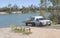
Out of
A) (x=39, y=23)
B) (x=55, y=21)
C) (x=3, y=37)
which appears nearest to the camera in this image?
(x=3, y=37)

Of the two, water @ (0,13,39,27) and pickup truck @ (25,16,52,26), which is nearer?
pickup truck @ (25,16,52,26)

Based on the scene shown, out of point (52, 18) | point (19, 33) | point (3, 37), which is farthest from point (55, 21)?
point (3, 37)

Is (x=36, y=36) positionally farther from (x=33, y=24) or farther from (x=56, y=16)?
(x=56, y=16)

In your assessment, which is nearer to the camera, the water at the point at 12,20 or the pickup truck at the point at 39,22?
the pickup truck at the point at 39,22

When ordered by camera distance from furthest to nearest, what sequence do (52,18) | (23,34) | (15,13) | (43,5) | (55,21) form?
1. (15,13)
2. (43,5)
3. (52,18)
4. (55,21)
5. (23,34)

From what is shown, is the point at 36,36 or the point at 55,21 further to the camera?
the point at 55,21

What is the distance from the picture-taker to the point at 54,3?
4062 centimetres

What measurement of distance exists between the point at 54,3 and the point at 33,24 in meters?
9.27

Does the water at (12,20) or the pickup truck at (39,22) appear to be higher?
the pickup truck at (39,22)

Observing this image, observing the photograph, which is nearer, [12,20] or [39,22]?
[39,22]

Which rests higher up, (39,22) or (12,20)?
(39,22)

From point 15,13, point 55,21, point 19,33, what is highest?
point 19,33

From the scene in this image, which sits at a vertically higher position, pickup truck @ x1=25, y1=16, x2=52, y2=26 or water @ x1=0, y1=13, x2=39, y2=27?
pickup truck @ x1=25, y1=16, x2=52, y2=26

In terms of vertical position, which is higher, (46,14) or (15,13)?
(46,14)
